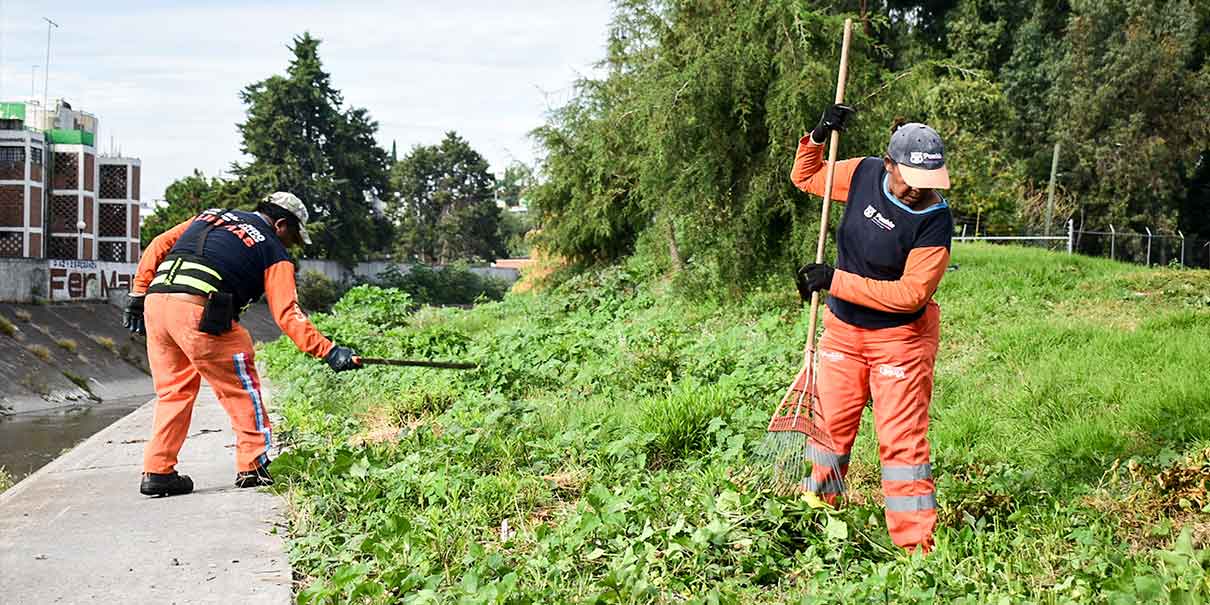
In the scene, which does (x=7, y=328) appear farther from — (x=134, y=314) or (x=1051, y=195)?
(x=1051, y=195)

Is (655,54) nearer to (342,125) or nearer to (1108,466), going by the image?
(1108,466)

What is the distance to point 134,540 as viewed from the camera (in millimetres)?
5121

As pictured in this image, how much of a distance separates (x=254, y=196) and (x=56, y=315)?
2080 cm

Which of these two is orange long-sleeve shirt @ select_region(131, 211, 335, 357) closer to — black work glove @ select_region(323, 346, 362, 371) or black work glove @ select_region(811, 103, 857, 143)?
black work glove @ select_region(323, 346, 362, 371)

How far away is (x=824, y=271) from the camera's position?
478 cm

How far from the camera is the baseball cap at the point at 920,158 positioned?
456cm

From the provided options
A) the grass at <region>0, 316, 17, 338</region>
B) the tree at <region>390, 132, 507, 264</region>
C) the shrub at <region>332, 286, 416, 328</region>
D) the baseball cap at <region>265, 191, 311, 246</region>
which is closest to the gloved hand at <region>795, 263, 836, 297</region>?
the baseball cap at <region>265, 191, 311, 246</region>

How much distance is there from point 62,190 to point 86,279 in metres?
12.0

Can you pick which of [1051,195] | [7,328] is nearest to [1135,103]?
[1051,195]

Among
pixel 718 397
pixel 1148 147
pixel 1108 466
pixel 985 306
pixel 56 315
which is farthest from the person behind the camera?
pixel 56 315

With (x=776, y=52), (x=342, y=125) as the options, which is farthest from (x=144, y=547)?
(x=342, y=125)

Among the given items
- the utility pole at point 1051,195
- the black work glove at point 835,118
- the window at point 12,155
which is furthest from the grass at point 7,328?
the black work glove at point 835,118

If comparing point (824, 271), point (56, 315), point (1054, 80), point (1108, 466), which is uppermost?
point (1054, 80)

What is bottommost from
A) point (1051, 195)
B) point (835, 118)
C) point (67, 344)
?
point (67, 344)
